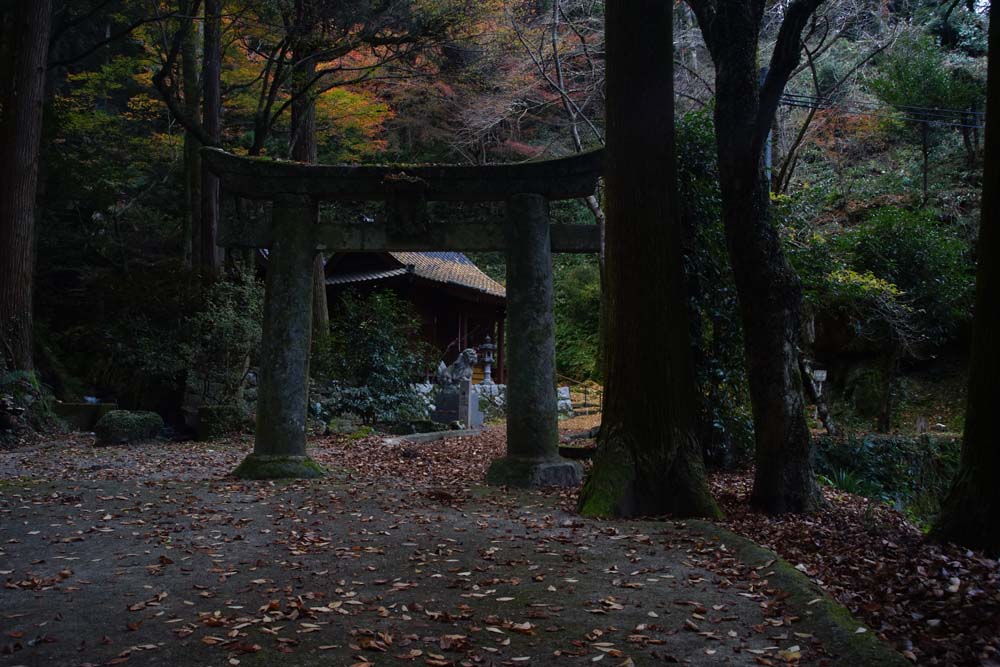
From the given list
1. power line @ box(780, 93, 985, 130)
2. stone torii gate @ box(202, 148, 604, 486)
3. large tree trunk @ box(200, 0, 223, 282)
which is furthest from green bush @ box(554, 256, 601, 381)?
stone torii gate @ box(202, 148, 604, 486)

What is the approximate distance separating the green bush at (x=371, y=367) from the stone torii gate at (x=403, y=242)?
6.33 meters

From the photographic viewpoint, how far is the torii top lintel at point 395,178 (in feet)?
31.1

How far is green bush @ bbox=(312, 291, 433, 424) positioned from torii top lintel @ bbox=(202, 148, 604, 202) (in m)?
6.94

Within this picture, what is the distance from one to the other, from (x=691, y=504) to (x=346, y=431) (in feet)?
30.7

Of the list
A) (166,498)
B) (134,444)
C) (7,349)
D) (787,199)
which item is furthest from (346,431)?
(787,199)

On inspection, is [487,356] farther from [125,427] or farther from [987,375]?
[987,375]

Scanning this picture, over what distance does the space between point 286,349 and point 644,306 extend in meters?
4.58

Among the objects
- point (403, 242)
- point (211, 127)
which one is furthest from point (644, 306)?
point (211, 127)

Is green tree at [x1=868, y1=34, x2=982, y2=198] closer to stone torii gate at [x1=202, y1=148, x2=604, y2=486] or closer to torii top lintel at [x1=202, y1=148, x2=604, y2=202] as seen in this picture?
torii top lintel at [x1=202, y1=148, x2=604, y2=202]

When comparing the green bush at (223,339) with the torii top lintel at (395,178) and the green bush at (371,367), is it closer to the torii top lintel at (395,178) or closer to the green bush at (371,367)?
the green bush at (371,367)

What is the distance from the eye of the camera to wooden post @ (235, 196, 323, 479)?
947 cm

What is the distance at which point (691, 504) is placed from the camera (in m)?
6.98

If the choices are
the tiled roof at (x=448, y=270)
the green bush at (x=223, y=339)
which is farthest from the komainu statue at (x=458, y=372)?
the green bush at (x=223, y=339)

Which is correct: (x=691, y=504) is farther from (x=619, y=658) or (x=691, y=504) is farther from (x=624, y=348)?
(x=619, y=658)
